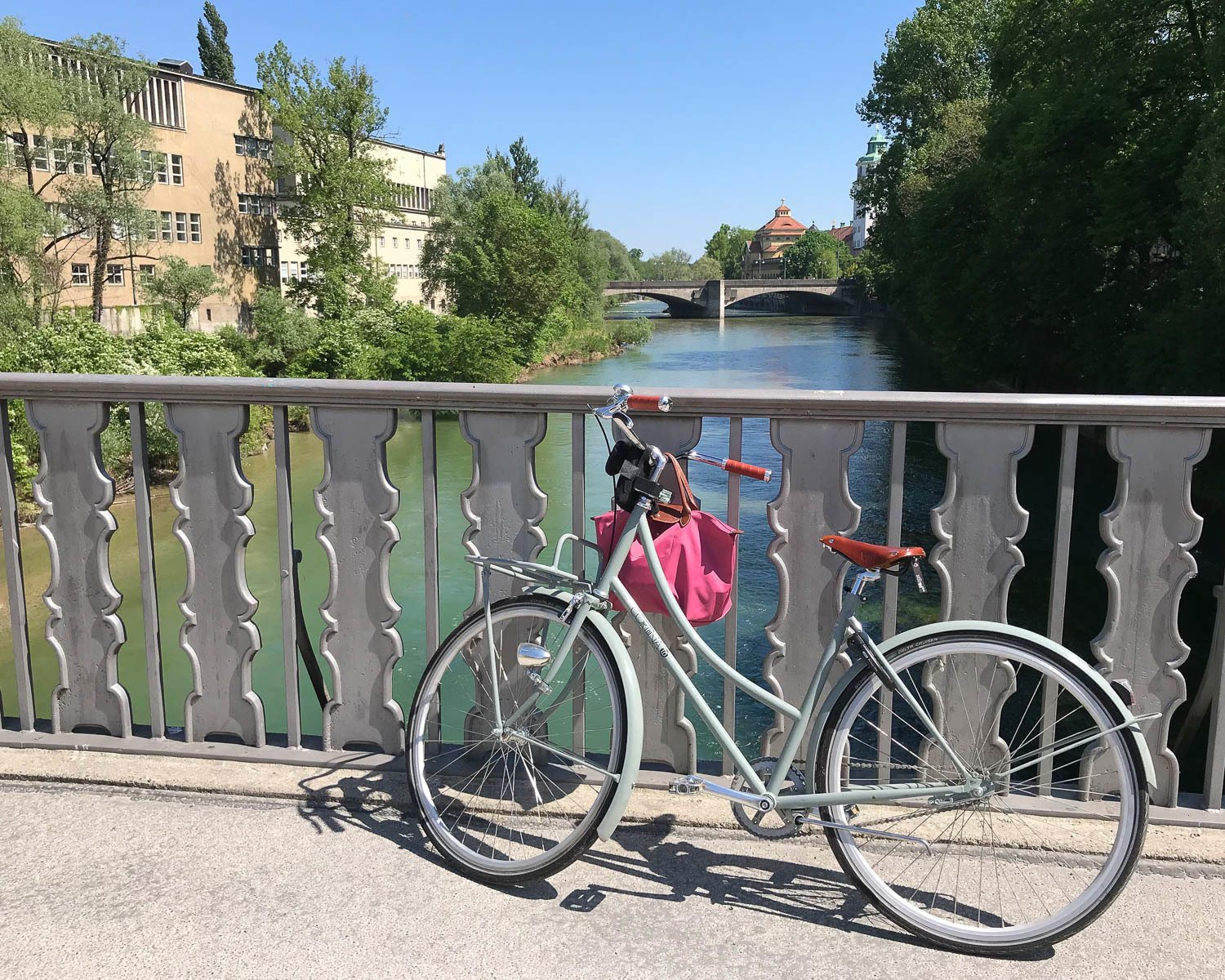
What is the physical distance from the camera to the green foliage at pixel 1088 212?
16.5 meters

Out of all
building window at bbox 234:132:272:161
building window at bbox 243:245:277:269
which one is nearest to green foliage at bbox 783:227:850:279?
building window at bbox 234:132:272:161

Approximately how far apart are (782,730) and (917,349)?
47.1 m

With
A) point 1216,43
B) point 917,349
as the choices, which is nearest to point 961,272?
point 1216,43

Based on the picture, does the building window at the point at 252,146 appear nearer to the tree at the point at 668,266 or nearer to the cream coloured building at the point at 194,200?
the cream coloured building at the point at 194,200

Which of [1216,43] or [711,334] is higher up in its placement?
[1216,43]

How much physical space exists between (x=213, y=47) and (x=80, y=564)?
69.5 meters

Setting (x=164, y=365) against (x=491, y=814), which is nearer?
(x=491, y=814)

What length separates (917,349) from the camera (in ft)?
157

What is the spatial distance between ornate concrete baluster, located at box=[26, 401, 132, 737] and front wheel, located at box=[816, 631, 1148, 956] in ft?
6.55

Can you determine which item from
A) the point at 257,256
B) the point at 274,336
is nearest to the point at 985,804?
the point at 274,336

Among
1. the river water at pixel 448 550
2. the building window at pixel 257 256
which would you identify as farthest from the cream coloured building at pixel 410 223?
the river water at pixel 448 550

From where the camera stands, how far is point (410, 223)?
6750 centimetres

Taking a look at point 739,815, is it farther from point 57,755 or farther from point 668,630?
point 57,755

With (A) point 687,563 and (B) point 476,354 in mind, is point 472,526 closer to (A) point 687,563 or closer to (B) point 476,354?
(A) point 687,563
